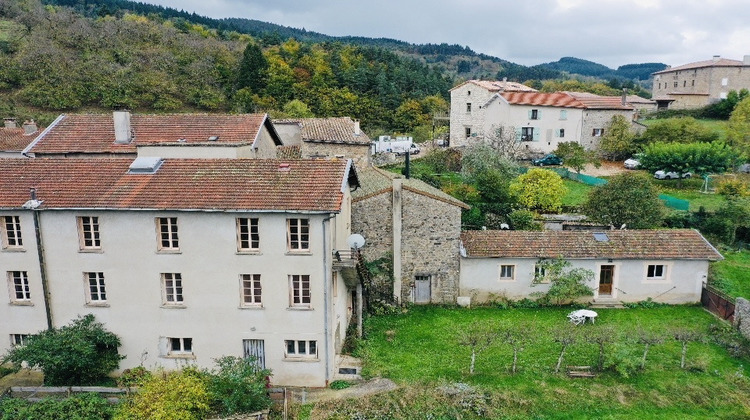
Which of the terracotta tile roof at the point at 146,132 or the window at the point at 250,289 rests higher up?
the terracotta tile roof at the point at 146,132

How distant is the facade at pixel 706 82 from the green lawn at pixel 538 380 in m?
69.4

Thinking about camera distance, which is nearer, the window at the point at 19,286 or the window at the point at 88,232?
the window at the point at 88,232

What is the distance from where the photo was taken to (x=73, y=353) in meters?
18.3

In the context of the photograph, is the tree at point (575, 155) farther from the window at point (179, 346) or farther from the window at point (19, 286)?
the window at point (19, 286)

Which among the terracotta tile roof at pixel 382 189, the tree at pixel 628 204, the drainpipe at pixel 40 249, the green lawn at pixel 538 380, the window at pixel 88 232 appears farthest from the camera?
the tree at pixel 628 204

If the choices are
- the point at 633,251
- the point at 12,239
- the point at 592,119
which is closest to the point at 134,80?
the point at 12,239

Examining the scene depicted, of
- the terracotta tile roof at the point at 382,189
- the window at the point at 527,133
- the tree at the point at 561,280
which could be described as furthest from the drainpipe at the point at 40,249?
the window at the point at 527,133

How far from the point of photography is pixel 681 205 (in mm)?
39156

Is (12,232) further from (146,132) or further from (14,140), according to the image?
A: (14,140)

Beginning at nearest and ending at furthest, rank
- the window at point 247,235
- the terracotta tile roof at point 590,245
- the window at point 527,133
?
the window at point 247,235
the terracotta tile roof at point 590,245
the window at point 527,133

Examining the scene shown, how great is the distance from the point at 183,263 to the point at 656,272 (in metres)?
24.9

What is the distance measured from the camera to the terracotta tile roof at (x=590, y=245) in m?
27.9

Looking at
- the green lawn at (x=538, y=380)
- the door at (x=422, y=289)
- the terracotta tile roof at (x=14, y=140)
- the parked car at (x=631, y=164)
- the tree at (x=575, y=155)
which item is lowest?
the green lawn at (x=538, y=380)

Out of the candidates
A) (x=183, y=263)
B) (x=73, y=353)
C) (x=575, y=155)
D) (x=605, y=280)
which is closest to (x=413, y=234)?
(x=605, y=280)
